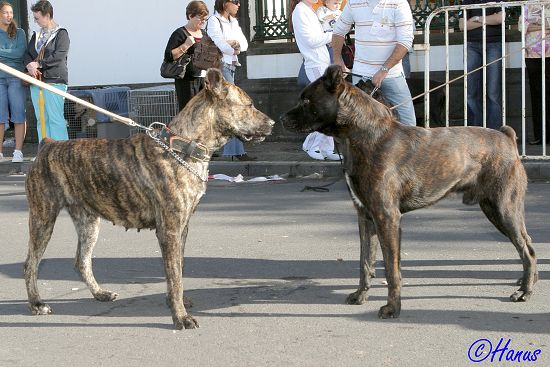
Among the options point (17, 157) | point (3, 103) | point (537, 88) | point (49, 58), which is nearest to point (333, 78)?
point (537, 88)

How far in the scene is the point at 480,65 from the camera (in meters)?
12.8

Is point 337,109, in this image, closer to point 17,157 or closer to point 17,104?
point 17,157

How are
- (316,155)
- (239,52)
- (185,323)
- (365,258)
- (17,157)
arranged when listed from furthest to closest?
(17,157), (239,52), (316,155), (365,258), (185,323)

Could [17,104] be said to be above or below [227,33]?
below

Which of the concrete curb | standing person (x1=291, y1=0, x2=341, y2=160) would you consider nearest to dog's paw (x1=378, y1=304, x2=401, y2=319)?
the concrete curb

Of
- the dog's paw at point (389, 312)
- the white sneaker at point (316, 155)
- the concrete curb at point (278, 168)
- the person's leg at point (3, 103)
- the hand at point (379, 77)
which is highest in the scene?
the hand at point (379, 77)

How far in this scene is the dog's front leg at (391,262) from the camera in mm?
6086

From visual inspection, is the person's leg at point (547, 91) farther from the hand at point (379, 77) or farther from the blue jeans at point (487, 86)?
the hand at point (379, 77)

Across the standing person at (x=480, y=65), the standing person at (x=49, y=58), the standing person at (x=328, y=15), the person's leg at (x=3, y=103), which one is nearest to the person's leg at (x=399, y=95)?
the standing person at (x=480, y=65)

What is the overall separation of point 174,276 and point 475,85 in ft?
24.9

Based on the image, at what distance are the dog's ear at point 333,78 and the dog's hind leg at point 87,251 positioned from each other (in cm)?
167

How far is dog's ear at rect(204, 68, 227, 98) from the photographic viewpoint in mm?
6094

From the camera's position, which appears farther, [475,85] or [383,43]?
[475,85]

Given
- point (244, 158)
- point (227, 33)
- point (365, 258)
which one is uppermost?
point (227, 33)
